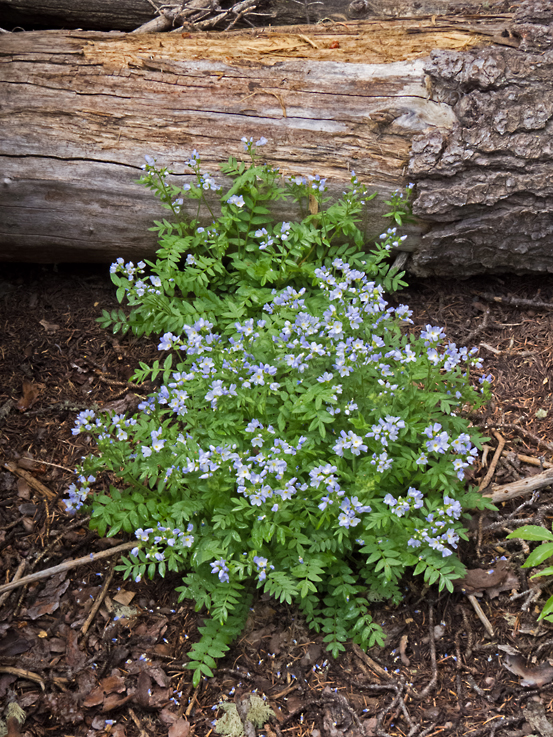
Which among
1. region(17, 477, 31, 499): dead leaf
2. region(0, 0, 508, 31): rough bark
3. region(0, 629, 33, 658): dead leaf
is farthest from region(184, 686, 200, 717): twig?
region(0, 0, 508, 31): rough bark

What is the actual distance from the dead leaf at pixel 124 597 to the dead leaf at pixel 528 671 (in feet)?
5.92

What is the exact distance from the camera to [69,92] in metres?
3.76

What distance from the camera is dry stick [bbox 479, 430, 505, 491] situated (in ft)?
10.0

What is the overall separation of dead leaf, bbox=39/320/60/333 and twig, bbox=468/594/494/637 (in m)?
3.11

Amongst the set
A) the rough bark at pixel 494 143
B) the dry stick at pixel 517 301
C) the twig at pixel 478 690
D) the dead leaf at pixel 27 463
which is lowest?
the twig at pixel 478 690

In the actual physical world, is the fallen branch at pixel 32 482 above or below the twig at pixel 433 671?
above

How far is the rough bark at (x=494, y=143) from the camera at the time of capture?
3412 mm

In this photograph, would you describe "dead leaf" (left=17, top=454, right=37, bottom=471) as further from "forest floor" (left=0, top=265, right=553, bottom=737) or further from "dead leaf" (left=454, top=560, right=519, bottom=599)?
"dead leaf" (left=454, top=560, right=519, bottom=599)

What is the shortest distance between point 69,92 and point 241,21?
58.2 inches

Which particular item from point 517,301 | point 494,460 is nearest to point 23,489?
point 494,460

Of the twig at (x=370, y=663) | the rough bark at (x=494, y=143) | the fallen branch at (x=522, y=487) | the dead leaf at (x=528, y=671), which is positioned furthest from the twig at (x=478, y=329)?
the twig at (x=370, y=663)

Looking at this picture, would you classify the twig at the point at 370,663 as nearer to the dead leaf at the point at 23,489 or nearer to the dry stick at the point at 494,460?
the dry stick at the point at 494,460

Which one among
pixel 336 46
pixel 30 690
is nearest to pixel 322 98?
pixel 336 46

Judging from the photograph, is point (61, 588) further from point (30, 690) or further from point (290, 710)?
point (290, 710)
